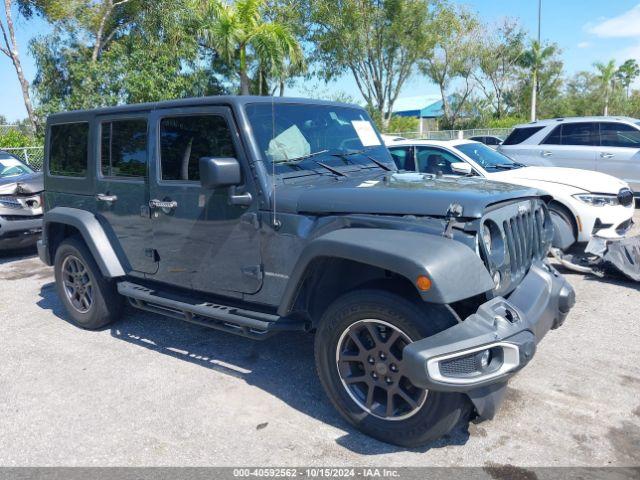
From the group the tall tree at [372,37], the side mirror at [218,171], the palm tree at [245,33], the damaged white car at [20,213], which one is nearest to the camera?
the side mirror at [218,171]

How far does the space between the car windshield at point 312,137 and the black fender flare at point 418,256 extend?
0.90 metres

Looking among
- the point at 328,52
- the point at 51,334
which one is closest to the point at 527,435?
the point at 51,334

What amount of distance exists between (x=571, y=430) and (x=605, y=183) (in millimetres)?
4776

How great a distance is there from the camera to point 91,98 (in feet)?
63.7

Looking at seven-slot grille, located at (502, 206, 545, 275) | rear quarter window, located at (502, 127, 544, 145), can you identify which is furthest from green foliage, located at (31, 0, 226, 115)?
seven-slot grille, located at (502, 206, 545, 275)

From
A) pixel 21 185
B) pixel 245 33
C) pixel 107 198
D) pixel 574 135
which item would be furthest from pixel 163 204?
pixel 245 33

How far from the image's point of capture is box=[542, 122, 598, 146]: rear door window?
1063 cm

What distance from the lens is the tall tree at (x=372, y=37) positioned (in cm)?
2597

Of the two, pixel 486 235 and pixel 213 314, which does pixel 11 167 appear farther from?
pixel 486 235

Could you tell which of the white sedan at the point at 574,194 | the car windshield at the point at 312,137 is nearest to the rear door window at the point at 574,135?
the white sedan at the point at 574,194

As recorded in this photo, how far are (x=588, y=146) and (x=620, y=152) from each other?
557 millimetres

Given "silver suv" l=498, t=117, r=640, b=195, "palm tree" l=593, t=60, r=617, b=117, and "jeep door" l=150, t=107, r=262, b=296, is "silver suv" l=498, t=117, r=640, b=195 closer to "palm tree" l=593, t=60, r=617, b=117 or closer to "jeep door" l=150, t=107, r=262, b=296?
"jeep door" l=150, t=107, r=262, b=296

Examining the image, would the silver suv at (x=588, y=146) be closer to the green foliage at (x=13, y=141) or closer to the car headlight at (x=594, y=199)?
the car headlight at (x=594, y=199)

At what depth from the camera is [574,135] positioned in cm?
1065
